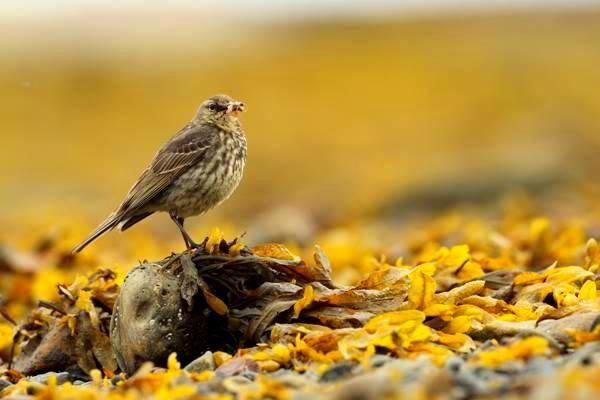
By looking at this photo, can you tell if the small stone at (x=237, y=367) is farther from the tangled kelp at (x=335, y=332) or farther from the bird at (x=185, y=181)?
the bird at (x=185, y=181)

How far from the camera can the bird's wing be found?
18.8 ft

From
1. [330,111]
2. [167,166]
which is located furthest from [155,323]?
[330,111]

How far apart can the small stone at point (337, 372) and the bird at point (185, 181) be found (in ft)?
6.63

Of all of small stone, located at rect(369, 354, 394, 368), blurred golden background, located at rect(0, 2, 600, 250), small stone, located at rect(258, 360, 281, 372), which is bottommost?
small stone, located at rect(369, 354, 394, 368)

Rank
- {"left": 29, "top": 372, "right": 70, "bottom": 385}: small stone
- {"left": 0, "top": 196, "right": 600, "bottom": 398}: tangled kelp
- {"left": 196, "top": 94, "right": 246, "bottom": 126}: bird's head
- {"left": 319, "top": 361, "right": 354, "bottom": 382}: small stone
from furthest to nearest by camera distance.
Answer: {"left": 196, "top": 94, "right": 246, "bottom": 126}: bird's head → {"left": 29, "top": 372, "right": 70, "bottom": 385}: small stone → {"left": 319, "top": 361, "right": 354, "bottom": 382}: small stone → {"left": 0, "top": 196, "right": 600, "bottom": 398}: tangled kelp

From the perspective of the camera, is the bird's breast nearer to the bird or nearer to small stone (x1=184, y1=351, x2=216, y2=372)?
the bird

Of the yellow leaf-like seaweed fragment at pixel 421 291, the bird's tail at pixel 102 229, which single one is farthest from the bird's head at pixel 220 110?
the yellow leaf-like seaweed fragment at pixel 421 291

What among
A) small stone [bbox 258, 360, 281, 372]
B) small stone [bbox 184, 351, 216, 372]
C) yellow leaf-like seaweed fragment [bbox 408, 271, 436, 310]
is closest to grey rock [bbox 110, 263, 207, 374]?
small stone [bbox 184, 351, 216, 372]

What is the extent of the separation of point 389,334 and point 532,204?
7.42 meters

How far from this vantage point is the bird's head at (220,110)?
6078mm

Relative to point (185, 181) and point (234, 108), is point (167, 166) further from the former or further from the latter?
point (234, 108)

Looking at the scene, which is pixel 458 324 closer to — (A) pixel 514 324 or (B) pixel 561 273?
(A) pixel 514 324

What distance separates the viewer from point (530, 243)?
21.8ft

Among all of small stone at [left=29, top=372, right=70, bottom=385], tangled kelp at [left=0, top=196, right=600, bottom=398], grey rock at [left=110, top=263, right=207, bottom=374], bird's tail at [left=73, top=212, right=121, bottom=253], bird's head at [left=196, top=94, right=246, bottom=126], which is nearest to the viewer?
tangled kelp at [left=0, top=196, right=600, bottom=398]
